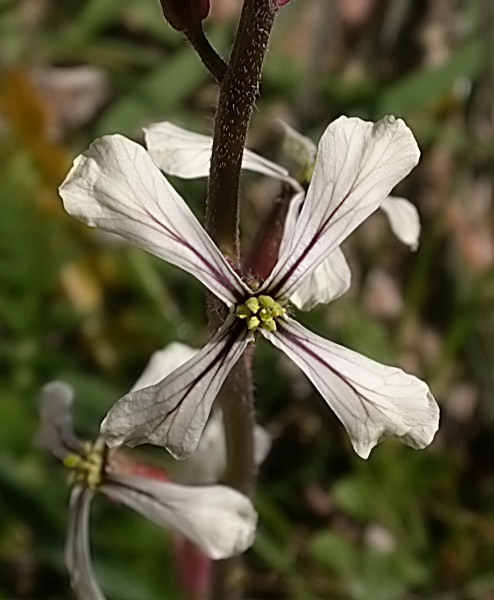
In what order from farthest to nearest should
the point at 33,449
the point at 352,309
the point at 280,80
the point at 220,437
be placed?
the point at 280,80, the point at 352,309, the point at 33,449, the point at 220,437

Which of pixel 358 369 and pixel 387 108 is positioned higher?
pixel 387 108

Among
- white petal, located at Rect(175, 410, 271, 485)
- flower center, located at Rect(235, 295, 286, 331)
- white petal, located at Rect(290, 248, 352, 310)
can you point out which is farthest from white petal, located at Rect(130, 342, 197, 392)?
flower center, located at Rect(235, 295, 286, 331)

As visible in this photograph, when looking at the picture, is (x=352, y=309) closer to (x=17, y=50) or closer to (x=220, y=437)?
(x=220, y=437)

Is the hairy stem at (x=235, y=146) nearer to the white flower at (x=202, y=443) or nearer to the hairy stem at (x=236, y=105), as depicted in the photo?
the hairy stem at (x=236, y=105)

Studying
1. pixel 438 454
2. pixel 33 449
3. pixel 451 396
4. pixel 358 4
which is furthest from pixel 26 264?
pixel 358 4

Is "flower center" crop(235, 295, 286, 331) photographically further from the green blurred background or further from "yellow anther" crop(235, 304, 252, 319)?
the green blurred background

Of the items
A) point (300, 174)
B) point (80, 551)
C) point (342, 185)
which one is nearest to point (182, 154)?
point (300, 174)

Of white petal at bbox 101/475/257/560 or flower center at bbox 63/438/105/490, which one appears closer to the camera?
white petal at bbox 101/475/257/560
